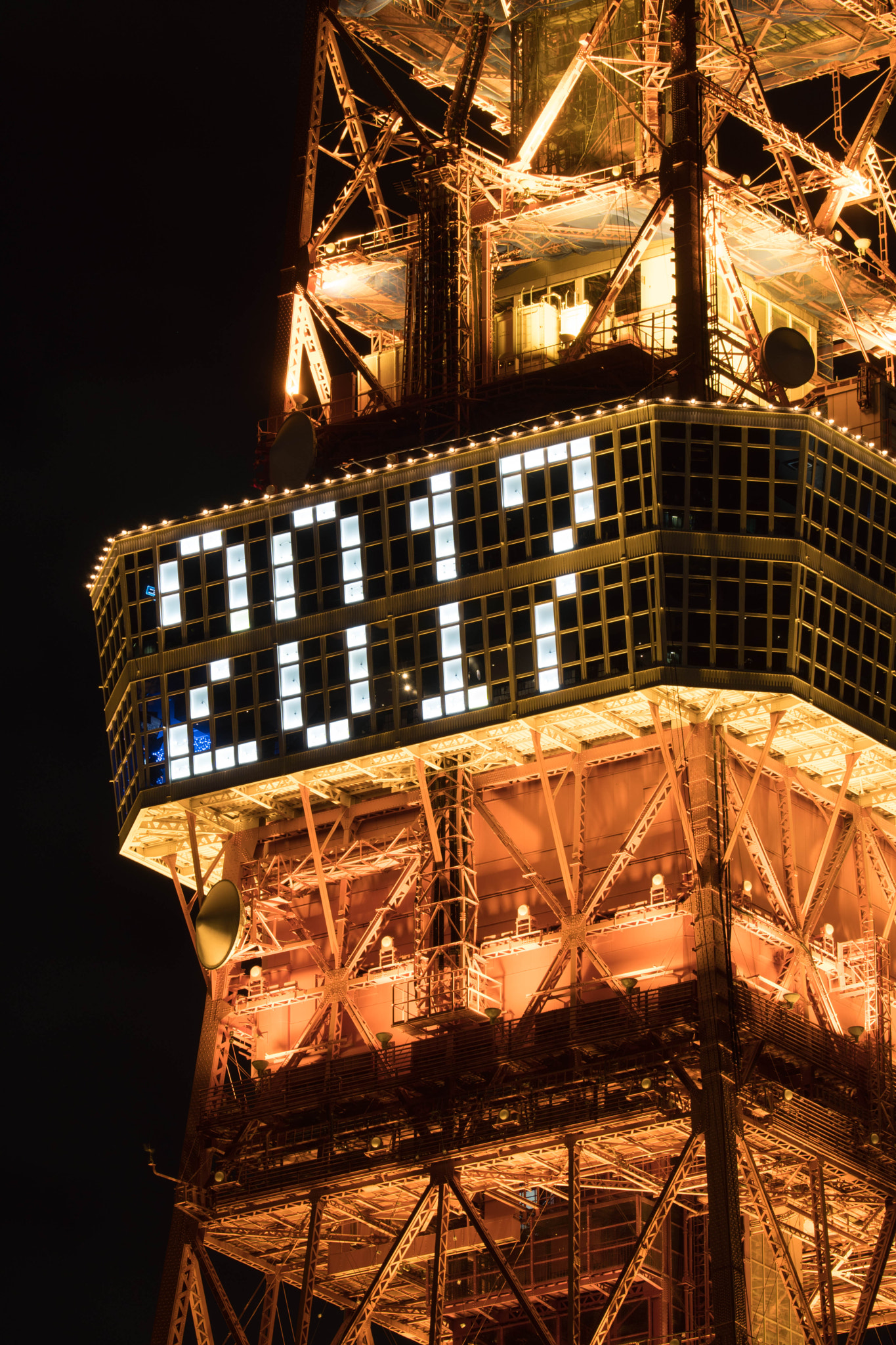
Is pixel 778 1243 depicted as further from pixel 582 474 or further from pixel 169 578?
pixel 169 578

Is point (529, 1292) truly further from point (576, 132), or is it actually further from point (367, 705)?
point (576, 132)

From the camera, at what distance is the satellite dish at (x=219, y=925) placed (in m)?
103

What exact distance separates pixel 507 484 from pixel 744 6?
2593cm

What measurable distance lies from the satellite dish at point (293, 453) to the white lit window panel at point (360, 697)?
9.10 meters

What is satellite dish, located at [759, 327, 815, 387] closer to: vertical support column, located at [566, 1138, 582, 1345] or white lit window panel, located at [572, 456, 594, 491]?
white lit window panel, located at [572, 456, 594, 491]

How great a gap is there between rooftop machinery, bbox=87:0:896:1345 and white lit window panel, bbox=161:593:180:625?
7.3 inches

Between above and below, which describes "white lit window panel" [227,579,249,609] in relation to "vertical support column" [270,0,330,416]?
below

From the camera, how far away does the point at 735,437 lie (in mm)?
97188

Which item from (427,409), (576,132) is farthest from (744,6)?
(427,409)

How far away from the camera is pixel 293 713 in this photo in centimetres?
10225

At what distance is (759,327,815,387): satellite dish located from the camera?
331 ft

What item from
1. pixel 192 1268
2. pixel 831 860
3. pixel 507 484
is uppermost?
pixel 507 484

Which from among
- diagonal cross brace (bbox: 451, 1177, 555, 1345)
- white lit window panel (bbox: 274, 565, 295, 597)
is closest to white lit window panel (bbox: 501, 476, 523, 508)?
white lit window panel (bbox: 274, 565, 295, 597)

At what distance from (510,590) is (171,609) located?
589 inches
